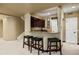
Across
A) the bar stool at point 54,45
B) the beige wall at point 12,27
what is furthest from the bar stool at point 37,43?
the beige wall at point 12,27

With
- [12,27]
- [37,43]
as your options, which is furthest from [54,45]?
[12,27]

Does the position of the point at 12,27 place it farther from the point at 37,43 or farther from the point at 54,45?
the point at 54,45

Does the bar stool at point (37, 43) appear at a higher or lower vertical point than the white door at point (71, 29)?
lower

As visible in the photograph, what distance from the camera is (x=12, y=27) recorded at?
3.44 metres

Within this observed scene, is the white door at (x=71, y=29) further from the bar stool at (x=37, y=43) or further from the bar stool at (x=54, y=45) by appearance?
the bar stool at (x=37, y=43)

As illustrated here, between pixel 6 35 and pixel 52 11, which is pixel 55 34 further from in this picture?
pixel 6 35

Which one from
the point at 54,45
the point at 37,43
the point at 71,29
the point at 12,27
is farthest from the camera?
the point at 71,29

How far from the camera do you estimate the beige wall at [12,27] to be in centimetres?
329

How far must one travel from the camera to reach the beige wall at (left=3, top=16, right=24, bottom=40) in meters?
3.29

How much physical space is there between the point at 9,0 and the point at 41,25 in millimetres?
1388

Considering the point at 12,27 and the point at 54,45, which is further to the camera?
the point at 12,27

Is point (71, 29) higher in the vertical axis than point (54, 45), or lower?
higher

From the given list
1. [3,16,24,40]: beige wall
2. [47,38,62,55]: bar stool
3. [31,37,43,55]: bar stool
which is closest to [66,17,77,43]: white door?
[47,38,62,55]: bar stool
